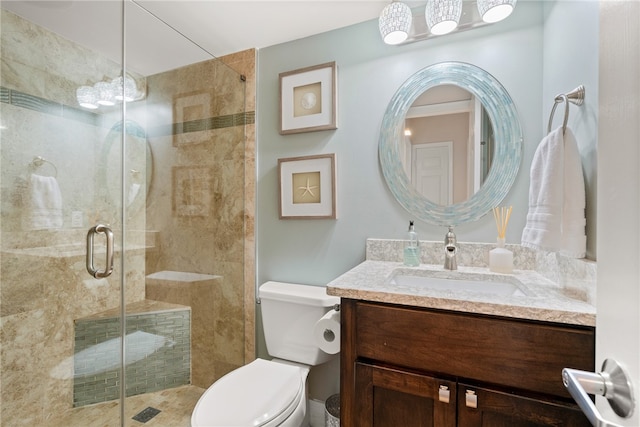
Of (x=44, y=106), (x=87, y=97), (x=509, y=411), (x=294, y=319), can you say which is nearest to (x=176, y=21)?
(x=87, y=97)

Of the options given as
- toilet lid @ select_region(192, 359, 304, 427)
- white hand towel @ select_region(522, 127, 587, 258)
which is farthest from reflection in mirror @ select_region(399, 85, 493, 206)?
toilet lid @ select_region(192, 359, 304, 427)

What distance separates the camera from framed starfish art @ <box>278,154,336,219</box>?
5.49ft

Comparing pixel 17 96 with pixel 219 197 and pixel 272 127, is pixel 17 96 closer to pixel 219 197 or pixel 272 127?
pixel 219 197

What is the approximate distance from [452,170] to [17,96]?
2.04 metres

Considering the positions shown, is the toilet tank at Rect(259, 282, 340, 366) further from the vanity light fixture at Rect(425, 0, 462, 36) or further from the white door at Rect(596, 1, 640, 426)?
the vanity light fixture at Rect(425, 0, 462, 36)

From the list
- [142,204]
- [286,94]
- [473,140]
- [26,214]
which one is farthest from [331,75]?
[26,214]

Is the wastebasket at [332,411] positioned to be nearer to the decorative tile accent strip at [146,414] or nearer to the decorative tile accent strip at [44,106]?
the decorative tile accent strip at [146,414]

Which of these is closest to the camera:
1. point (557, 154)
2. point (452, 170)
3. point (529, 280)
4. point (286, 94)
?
point (557, 154)

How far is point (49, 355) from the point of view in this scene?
1471 millimetres

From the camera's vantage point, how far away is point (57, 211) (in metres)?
1.44

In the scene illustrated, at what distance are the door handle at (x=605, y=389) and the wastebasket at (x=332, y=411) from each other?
4.36 feet

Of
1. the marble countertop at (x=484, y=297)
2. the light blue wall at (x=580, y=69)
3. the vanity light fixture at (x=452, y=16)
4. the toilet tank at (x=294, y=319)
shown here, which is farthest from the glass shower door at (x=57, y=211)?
the light blue wall at (x=580, y=69)

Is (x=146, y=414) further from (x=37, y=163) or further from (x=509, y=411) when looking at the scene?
(x=509, y=411)

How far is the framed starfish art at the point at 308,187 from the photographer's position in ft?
5.49
